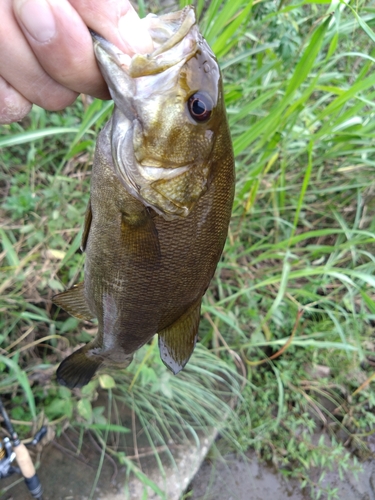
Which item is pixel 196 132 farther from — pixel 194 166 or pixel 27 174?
pixel 27 174

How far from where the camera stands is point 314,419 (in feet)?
8.48

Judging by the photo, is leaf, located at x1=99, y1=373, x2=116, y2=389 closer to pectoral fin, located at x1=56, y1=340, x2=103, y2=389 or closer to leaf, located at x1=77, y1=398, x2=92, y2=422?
leaf, located at x1=77, y1=398, x2=92, y2=422

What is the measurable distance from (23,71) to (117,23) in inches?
9.1

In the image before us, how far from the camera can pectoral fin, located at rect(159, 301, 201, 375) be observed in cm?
113

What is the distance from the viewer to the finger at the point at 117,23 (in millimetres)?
721

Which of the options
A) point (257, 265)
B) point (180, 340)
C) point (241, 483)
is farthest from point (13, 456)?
point (257, 265)

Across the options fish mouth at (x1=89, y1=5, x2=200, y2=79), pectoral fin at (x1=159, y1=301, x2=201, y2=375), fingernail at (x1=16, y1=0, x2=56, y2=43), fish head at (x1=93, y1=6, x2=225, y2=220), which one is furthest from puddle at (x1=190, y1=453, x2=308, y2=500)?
fingernail at (x1=16, y1=0, x2=56, y2=43)

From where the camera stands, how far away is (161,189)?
87 cm

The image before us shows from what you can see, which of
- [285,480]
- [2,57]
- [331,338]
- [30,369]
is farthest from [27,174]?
[285,480]

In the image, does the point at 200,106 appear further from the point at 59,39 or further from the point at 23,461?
the point at 23,461

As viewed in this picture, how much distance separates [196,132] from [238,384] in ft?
6.27

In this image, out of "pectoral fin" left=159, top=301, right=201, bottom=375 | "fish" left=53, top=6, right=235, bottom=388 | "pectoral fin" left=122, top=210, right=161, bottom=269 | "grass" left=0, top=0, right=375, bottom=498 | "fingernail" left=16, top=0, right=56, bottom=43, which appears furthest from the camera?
"grass" left=0, top=0, right=375, bottom=498

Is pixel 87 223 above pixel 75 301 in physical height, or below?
above

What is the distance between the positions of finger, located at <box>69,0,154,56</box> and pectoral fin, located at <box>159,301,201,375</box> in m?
0.70
